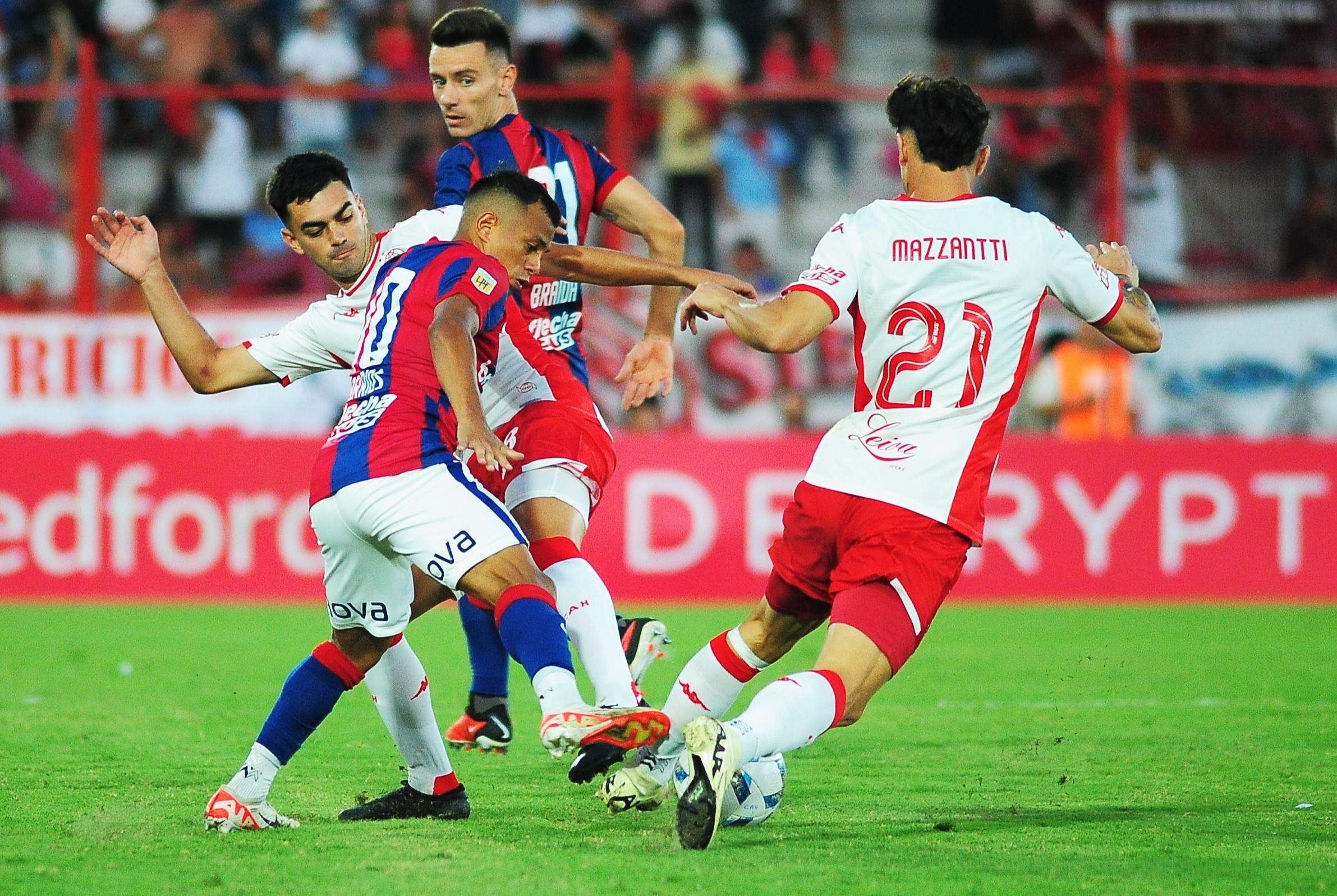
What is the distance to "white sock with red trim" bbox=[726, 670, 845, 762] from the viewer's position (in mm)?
4453

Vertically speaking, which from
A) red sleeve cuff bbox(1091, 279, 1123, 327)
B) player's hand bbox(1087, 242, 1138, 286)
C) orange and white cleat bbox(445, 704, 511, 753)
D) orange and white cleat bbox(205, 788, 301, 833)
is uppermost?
player's hand bbox(1087, 242, 1138, 286)

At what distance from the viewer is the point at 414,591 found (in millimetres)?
5789

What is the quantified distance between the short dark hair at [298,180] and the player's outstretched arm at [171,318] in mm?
405

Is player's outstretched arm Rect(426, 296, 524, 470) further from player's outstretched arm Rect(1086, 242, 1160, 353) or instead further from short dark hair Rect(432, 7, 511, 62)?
short dark hair Rect(432, 7, 511, 62)

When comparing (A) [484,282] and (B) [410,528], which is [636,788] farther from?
(A) [484,282]

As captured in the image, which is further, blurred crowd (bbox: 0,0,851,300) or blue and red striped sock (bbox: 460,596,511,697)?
blurred crowd (bbox: 0,0,851,300)

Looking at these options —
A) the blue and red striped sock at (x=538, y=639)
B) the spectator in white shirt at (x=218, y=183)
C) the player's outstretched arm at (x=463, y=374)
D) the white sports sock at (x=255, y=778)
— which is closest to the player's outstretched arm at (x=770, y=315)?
the player's outstretched arm at (x=463, y=374)

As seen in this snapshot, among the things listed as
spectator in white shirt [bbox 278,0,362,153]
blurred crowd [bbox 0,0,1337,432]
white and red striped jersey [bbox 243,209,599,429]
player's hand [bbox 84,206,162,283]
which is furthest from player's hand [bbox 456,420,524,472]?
spectator in white shirt [bbox 278,0,362,153]

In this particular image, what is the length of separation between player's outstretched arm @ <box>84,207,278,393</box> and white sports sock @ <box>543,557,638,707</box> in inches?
42.8

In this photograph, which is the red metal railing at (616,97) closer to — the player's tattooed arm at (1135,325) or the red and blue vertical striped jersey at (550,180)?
the red and blue vertical striped jersey at (550,180)

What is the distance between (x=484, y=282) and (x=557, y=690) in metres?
1.16

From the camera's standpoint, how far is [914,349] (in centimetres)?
488

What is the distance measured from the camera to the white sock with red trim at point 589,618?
5203 millimetres

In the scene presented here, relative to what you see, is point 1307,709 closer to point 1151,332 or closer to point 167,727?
point 1151,332
